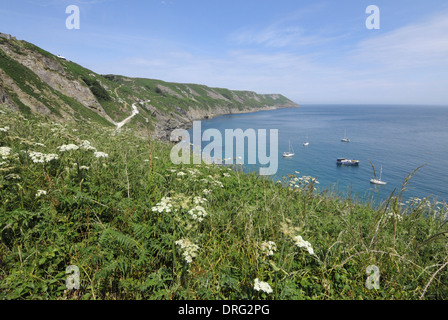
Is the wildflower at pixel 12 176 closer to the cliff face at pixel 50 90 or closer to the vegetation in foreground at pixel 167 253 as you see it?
the vegetation in foreground at pixel 167 253

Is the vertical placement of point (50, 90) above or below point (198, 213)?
above

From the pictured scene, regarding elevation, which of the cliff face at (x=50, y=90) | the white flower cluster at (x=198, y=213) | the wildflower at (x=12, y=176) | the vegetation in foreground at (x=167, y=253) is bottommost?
the vegetation in foreground at (x=167, y=253)

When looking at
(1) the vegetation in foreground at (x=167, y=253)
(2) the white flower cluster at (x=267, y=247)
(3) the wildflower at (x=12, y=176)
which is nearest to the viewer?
(1) the vegetation in foreground at (x=167, y=253)

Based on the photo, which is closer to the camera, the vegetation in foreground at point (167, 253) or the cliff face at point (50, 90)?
the vegetation in foreground at point (167, 253)

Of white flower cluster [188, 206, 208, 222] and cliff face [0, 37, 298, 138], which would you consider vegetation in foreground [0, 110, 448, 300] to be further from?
cliff face [0, 37, 298, 138]

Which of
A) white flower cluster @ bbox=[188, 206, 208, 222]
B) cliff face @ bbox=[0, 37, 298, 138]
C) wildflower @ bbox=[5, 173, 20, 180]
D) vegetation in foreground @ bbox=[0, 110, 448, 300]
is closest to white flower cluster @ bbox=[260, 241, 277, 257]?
vegetation in foreground @ bbox=[0, 110, 448, 300]

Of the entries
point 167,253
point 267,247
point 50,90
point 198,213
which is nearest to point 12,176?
point 167,253

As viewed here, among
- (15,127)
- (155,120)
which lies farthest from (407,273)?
(155,120)

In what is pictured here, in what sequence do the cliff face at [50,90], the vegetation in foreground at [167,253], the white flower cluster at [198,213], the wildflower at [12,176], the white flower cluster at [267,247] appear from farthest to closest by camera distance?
the cliff face at [50,90] < the wildflower at [12,176] < the white flower cluster at [198,213] < the white flower cluster at [267,247] < the vegetation in foreground at [167,253]

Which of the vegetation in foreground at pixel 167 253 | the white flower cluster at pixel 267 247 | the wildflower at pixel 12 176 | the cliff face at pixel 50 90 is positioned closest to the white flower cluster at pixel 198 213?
the vegetation in foreground at pixel 167 253

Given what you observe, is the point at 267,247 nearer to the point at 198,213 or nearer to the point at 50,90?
the point at 198,213

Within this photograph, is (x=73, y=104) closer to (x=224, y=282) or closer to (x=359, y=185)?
(x=224, y=282)

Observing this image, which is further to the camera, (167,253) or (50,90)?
(50,90)

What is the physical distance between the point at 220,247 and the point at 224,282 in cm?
76
